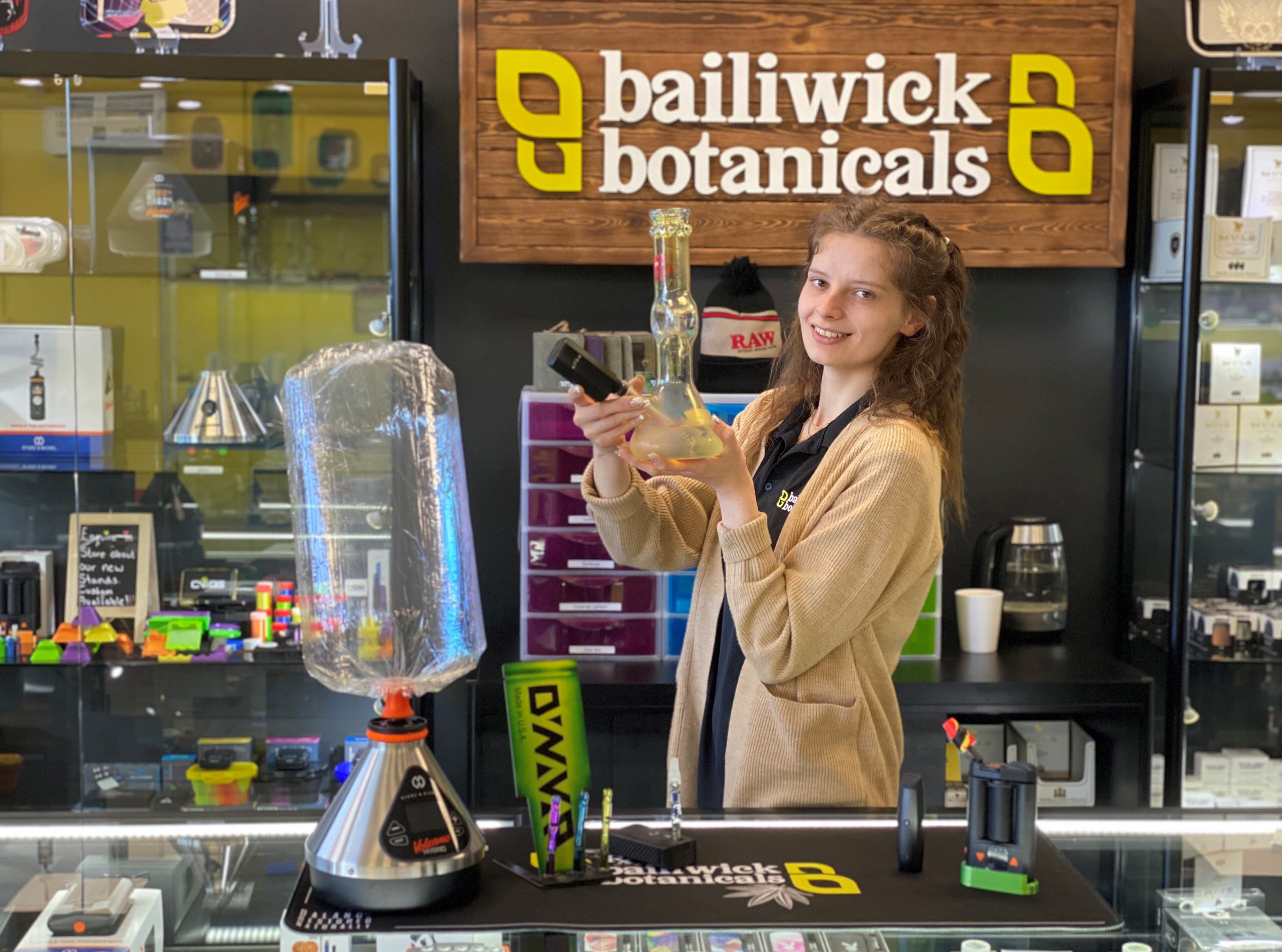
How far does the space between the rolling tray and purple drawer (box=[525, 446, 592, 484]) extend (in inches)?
74.2

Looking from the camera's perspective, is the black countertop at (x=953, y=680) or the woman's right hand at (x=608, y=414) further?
the black countertop at (x=953, y=680)

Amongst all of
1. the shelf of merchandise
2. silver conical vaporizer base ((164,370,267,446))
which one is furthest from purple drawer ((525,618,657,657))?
silver conical vaporizer base ((164,370,267,446))

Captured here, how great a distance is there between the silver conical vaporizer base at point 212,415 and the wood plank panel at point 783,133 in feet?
3.12

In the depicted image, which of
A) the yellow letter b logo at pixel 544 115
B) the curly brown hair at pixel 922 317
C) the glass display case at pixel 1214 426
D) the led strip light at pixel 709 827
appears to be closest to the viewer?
the led strip light at pixel 709 827

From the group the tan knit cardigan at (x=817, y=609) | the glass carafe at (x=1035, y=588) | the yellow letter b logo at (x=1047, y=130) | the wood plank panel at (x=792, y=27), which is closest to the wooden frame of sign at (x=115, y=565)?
the wood plank panel at (x=792, y=27)

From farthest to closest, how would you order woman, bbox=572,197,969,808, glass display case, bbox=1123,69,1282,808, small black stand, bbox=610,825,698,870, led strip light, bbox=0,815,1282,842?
1. glass display case, bbox=1123,69,1282,808
2. woman, bbox=572,197,969,808
3. led strip light, bbox=0,815,1282,842
4. small black stand, bbox=610,825,698,870

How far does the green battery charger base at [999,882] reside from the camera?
134 cm

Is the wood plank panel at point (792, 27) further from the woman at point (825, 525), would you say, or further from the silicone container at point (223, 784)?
the silicone container at point (223, 784)

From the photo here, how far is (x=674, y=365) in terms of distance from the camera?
1500mm

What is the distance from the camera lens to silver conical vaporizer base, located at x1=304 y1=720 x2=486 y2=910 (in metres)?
1.24

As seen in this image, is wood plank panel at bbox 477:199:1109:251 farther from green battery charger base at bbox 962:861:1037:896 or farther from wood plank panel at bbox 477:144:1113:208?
green battery charger base at bbox 962:861:1037:896

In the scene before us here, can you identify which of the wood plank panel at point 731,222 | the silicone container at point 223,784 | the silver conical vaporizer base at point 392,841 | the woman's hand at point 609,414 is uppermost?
the wood plank panel at point 731,222

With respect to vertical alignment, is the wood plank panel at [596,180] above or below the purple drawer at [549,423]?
above

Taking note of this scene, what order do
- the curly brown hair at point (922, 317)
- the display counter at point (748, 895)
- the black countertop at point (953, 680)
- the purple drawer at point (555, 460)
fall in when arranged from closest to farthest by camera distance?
the display counter at point (748, 895)
the curly brown hair at point (922, 317)
the black countertop at point (953, 680)
the purple drawer at point (555, 460)
